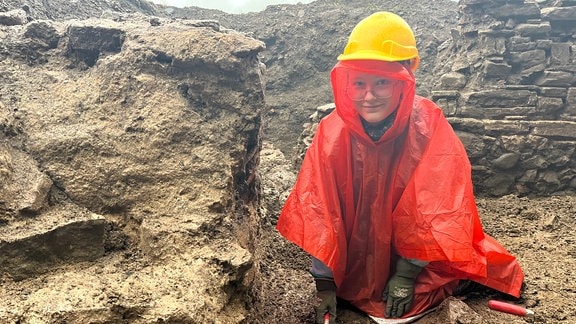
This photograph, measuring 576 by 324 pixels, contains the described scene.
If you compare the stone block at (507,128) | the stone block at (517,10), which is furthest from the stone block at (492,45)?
the stone block at (507,128)

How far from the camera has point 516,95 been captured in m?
4.52

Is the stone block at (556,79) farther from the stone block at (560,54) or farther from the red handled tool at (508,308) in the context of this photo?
the red handled tool at (508,308)

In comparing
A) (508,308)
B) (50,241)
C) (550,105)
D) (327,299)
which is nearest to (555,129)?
(550,105)

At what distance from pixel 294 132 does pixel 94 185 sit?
187 inches

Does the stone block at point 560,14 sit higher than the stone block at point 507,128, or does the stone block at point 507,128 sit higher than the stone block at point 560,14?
the stone block at point 560,14

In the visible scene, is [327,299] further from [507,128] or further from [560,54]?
[560,54]

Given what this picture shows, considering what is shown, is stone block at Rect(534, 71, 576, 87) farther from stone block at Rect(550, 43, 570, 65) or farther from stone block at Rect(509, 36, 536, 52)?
stone block at Rect(509, 36, 536, 52)

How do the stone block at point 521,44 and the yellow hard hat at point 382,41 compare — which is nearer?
the yellow hard hat at point 382,41

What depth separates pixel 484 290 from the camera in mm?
2508

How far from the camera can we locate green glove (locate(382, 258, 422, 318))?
7.34 feet

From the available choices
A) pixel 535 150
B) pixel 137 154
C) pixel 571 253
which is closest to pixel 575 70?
pixel 535 150

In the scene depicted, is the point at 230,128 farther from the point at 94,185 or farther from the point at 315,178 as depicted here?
the point at 94,185

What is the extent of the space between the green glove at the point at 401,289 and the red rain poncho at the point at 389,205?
0.05m

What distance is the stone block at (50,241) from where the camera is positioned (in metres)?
1.60
